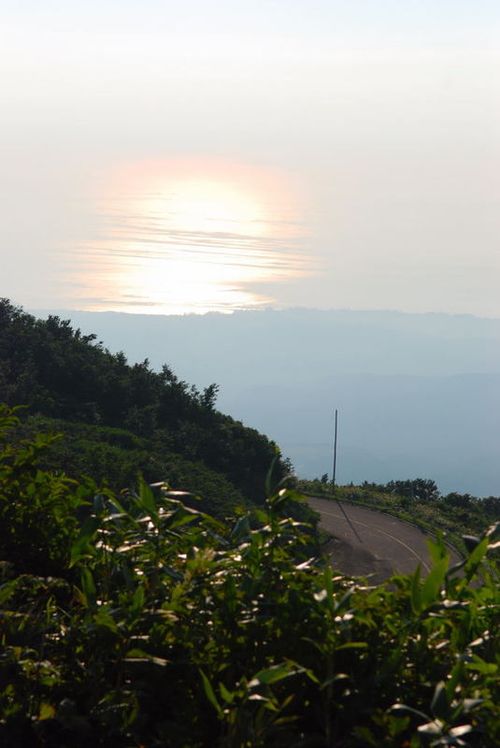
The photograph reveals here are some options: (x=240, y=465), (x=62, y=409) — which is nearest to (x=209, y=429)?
(x=240, y=465)

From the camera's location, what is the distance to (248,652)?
3.74 m

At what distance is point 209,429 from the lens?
51.3 meters

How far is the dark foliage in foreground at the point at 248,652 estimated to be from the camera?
10.8ft

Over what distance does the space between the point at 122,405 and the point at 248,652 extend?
160 ft

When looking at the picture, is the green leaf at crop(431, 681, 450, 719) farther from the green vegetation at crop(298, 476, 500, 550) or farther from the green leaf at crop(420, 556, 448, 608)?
the green vegetation at crop(298, 476, 500, 550)

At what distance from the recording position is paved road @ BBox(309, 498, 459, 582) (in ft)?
119

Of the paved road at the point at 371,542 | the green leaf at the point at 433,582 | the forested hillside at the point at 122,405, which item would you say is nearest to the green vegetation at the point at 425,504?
the paved road at the point at 371,542

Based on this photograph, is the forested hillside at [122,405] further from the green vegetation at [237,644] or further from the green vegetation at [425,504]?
the green vegetation at [237,644]

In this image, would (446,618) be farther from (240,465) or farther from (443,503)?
(443,503)

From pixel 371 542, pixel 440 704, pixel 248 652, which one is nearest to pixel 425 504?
pixel 371 542

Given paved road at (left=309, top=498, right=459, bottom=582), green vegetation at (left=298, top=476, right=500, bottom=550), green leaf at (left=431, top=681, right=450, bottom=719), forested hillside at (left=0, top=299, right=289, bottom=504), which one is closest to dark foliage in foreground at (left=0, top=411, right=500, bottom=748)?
green leaf at (left=431, top=681, right=450, bottom=719)

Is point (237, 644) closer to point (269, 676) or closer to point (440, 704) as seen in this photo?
point (269, 676)

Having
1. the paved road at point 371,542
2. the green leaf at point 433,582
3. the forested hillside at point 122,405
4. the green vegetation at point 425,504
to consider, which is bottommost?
the paved road at point 371,542

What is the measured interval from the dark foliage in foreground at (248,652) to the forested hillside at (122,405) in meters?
35.3
